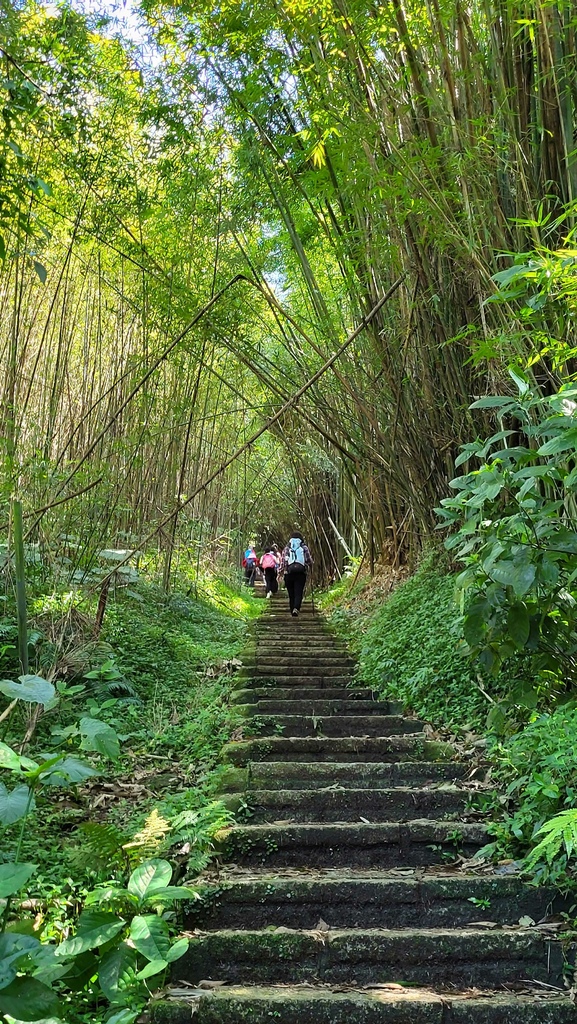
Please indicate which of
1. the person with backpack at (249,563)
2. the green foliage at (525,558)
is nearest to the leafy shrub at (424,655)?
the green foliage at (525,558)

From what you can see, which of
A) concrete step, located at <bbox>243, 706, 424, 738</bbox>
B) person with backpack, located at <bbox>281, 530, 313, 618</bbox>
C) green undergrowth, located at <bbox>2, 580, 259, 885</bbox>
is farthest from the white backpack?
concrete step, located at <bbox>243, 706, 424, 738</bbox>

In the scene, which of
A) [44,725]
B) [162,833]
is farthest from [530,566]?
[44,725]

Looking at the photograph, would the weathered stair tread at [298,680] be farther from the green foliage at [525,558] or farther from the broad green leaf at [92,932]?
the broad green leaf at [92,932]

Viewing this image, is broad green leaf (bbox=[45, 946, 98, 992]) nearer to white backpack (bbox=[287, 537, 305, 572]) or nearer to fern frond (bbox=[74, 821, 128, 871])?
fern frond (bbox=[74, 821, 128, 871])

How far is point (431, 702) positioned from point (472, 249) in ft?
7.78

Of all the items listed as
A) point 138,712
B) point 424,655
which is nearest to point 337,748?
point 424,655

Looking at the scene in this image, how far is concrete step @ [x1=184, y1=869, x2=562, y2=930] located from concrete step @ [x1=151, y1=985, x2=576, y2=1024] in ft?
1.33

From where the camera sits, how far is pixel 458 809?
312cm

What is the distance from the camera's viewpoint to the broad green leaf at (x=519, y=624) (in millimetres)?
2523

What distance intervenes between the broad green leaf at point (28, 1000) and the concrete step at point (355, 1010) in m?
0.48

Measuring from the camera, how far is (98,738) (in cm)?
219

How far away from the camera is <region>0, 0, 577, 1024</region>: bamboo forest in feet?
7.47

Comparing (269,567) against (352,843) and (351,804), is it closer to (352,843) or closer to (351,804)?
(351,804)

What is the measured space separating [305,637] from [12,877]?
5421 millimetres
